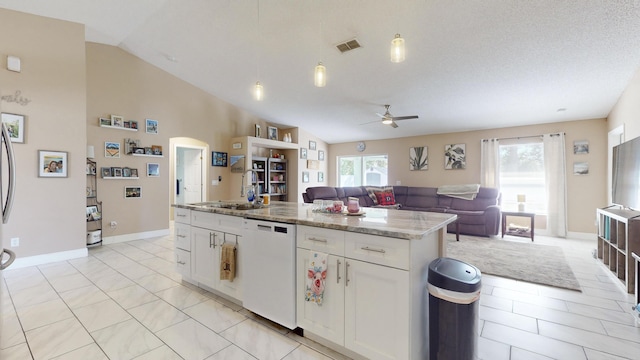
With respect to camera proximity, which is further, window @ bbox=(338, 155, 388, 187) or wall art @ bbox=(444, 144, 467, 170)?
window @ bbox=(338, 155, 388, 187)

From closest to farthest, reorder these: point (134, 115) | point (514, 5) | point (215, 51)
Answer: point (514, 5), point (215, 51), point (134, 115)

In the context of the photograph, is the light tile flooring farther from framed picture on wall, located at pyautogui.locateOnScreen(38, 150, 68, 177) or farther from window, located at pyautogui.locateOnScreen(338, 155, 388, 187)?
window, located at pyautogui.locateOnScreen(338, 155, 388, 187)

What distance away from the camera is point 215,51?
14.4 ft

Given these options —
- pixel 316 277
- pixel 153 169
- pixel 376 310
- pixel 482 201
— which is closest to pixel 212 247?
pixel 316 277

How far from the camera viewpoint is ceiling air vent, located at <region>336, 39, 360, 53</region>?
3.53 m

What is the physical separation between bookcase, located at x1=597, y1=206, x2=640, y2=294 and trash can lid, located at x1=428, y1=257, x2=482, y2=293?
2.48 metres

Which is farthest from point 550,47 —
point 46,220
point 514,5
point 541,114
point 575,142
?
point 46,220

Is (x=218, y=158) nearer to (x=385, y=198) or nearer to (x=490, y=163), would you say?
(x=385, y=198)

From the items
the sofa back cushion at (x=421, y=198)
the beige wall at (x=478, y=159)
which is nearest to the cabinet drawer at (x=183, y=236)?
the sofa back cushion at (x=421, y=198)

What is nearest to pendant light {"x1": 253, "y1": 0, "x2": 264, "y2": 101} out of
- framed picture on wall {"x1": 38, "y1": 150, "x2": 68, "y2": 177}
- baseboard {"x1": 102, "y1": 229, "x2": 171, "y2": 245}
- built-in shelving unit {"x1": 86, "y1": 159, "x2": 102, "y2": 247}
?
framed picture on wall {"x1": 38, "y1": 150, "x2": 68, "y2": 177}

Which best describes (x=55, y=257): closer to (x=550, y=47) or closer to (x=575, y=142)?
(x=550, y=47)

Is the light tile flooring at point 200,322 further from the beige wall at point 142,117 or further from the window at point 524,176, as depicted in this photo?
the window at point 524,176

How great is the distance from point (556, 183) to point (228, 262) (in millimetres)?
6515

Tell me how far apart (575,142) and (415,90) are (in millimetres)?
3658
